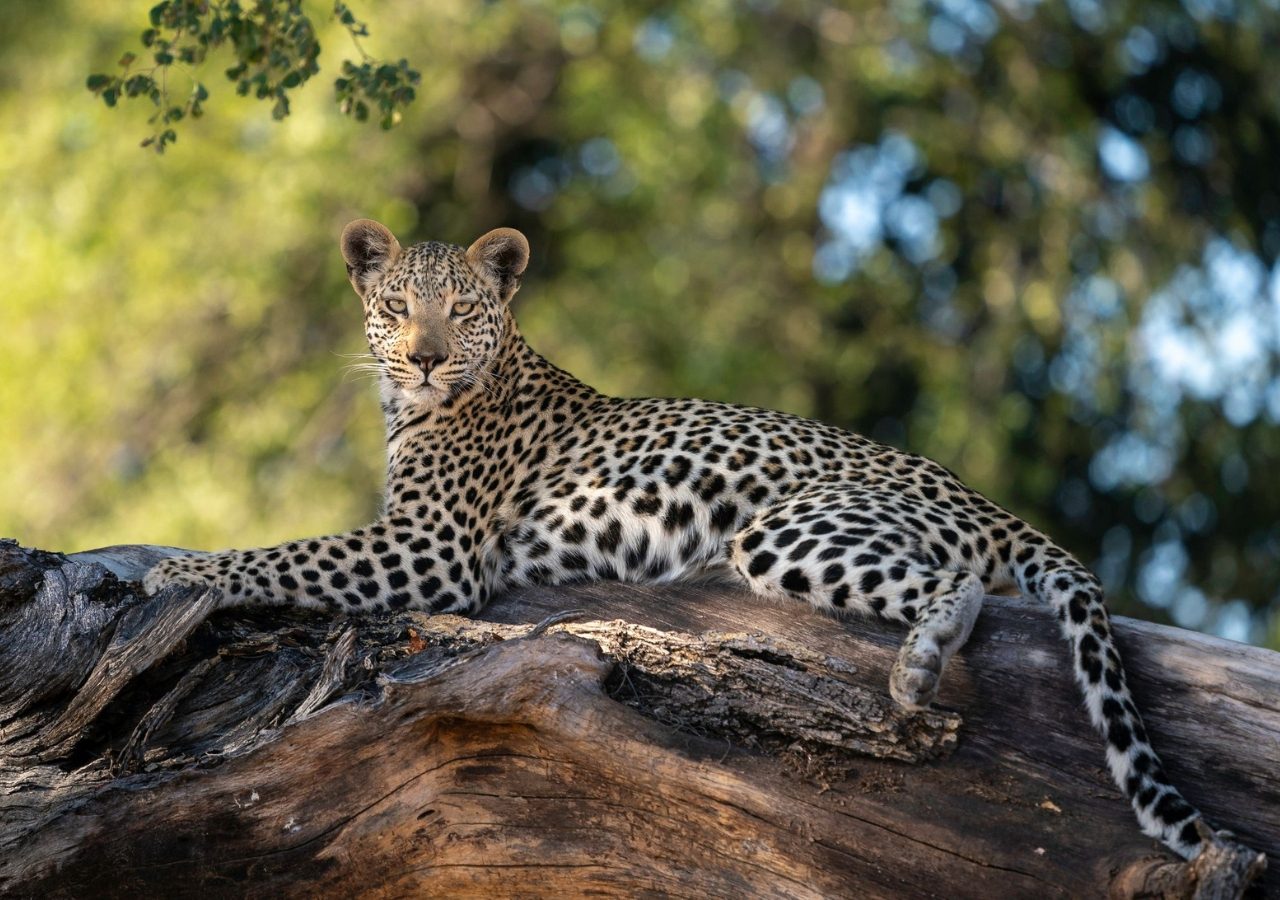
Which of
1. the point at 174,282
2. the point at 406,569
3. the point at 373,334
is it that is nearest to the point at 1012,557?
the point at 406,569

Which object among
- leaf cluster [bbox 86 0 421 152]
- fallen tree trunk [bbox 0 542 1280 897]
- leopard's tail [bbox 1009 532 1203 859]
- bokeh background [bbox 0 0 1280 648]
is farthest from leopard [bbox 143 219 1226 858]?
bokeh background [bbox 0 0 1280 648]

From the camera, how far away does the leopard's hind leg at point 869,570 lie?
20.6 ft

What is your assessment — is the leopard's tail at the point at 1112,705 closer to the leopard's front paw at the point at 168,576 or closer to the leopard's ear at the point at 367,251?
the leopard's front paw at the point at 168,576

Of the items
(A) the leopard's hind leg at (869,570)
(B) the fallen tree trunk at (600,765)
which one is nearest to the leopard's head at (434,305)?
(A) the leopard's hind leg at (869,570)

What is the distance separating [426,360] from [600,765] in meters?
3.16

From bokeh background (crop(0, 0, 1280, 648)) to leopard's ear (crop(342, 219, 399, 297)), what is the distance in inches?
436

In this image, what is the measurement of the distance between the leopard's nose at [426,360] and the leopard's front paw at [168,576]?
5.51 feet

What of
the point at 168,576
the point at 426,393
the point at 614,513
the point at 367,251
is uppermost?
the point at 367,251

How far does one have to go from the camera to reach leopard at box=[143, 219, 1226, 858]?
671 cm

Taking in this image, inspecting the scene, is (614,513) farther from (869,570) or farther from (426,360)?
(869,570)

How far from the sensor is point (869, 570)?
7012 millimetres

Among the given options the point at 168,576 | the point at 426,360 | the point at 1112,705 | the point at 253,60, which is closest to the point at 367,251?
the point at 426,360

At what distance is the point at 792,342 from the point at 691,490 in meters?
16.2

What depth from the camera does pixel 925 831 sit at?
5.86 metres
